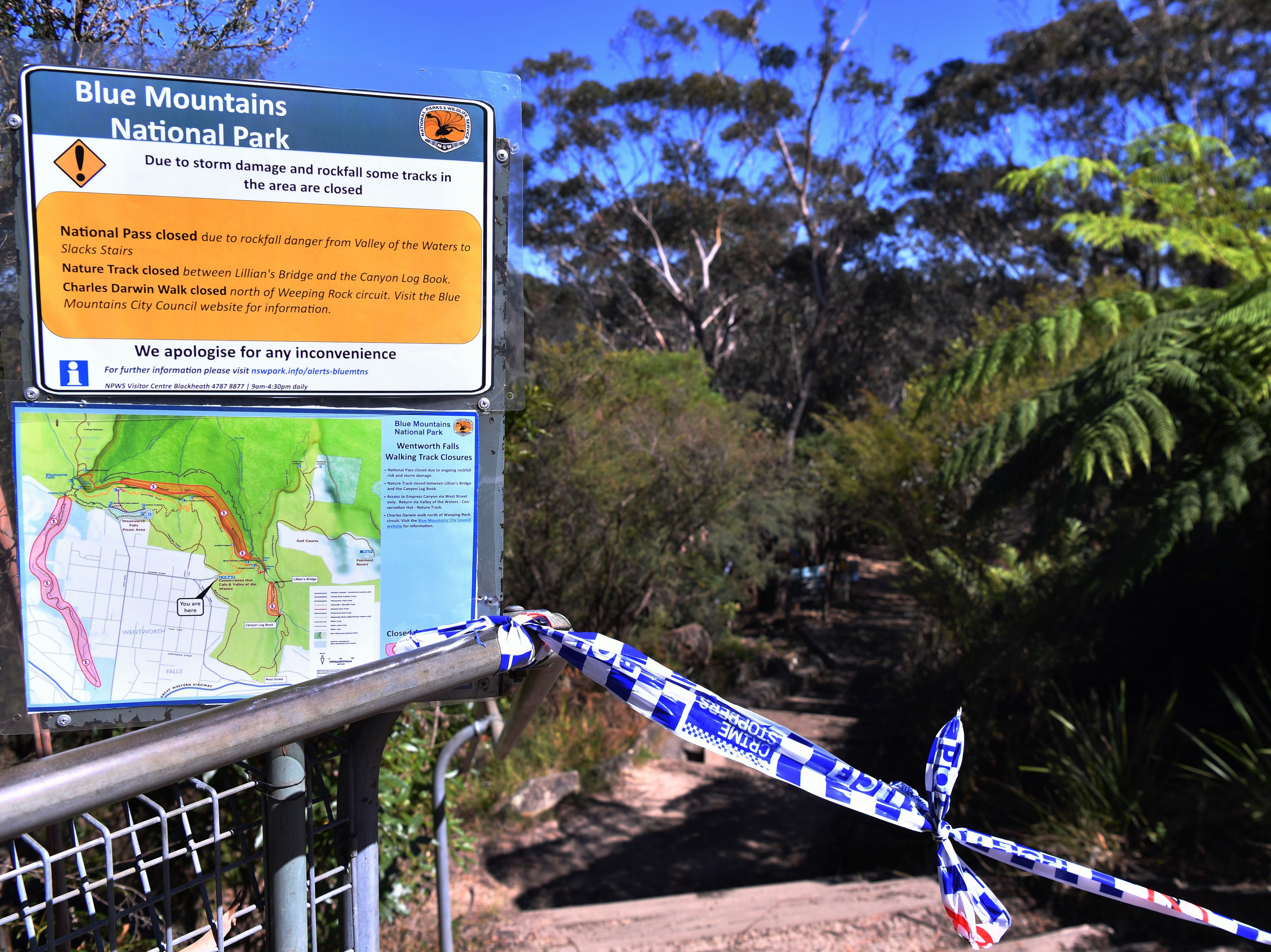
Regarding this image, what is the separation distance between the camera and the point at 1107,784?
16.5 ft

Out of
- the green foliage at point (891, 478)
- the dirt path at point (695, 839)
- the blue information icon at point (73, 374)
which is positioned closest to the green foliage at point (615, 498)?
the dirt path at point (695, 839)

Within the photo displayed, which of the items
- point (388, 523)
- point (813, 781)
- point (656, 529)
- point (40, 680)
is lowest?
point (656, 529)

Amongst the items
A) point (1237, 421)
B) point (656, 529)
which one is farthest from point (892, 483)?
point (1237, 421)

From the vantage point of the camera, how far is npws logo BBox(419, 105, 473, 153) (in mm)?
1275

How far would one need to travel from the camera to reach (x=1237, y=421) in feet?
14.1

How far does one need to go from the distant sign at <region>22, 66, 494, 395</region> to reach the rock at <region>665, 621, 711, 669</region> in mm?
9068

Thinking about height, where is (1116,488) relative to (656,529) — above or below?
above

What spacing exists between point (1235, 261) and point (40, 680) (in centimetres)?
604

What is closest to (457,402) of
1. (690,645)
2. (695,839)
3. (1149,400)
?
(1149,400)

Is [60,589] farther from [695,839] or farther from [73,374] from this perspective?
[695,839]

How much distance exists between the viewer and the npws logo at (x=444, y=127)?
4.18ft

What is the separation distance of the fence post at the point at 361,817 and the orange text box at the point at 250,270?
1.83 ft

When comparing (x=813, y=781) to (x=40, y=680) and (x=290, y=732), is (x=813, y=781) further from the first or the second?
(x=40, y=680)

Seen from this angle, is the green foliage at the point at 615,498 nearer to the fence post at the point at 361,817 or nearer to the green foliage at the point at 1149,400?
the green foliage at the point at 1149,400
